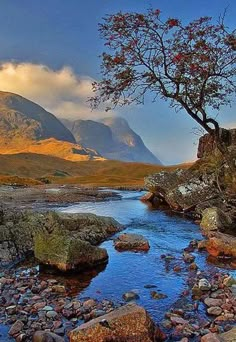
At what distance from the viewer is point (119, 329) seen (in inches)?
384

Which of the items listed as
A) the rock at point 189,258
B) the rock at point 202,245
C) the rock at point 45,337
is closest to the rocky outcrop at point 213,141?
the rock at point 202,245

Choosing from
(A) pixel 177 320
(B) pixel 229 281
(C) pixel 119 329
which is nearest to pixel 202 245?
(B) pixel 229 281

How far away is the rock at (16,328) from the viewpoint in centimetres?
1062

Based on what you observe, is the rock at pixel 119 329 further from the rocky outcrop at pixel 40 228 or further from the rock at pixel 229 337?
the rocky outcrop at pixel 40 228

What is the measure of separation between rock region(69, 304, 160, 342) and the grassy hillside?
72948mm

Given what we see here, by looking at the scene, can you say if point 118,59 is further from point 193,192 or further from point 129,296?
point 193,192

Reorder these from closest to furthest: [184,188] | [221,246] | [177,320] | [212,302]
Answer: [177,320] → [212,302] → [221,246] → [184,188]

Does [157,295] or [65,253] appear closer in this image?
[157,295]

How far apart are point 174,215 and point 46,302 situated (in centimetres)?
2296

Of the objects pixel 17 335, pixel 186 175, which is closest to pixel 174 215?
pixel 186 175

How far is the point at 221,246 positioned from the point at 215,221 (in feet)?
21.0

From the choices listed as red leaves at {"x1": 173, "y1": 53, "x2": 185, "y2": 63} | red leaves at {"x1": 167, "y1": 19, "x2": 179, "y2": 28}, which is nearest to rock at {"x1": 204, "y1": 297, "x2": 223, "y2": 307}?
red leaves at {"x1": 173, "y1": 53, "x2": 185, "y2": 63}

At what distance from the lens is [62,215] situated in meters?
24.8

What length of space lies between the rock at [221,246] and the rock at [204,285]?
489 cm
